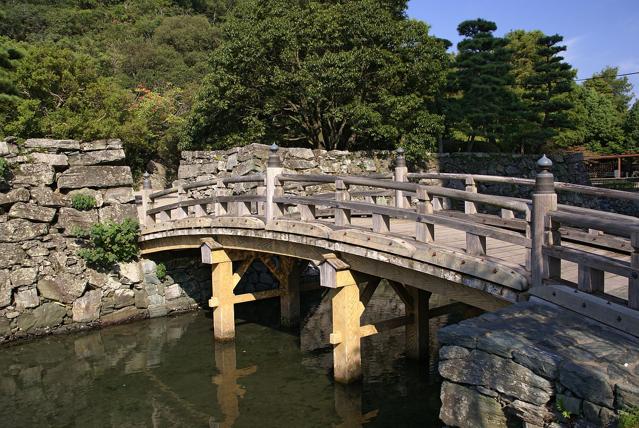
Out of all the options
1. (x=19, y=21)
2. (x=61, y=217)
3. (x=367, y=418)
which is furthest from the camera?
(x=19, y=21)

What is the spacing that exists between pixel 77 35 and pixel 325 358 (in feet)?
136

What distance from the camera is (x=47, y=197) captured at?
563 inches

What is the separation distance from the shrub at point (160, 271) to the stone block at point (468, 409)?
11.6 m

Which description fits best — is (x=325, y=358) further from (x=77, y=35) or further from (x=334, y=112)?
(x=77, y=35)

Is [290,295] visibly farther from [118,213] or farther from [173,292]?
[118,213]

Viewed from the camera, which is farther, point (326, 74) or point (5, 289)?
point (326, 74)

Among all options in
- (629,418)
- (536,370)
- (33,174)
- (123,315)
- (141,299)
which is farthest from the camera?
(141,299)

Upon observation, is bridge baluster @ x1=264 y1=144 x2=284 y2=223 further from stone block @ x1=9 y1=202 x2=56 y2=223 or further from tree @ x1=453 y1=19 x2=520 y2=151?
tree @ x1=453 y1=19 x2=520 y2=151

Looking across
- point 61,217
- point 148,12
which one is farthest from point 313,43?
point 148,12

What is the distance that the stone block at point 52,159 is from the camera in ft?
47.4

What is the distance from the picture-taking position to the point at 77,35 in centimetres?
4312

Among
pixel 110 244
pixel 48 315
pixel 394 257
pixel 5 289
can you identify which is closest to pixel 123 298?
pixel 110 244

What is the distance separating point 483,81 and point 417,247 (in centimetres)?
1747

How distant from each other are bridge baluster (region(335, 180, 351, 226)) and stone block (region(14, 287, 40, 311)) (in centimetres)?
899
